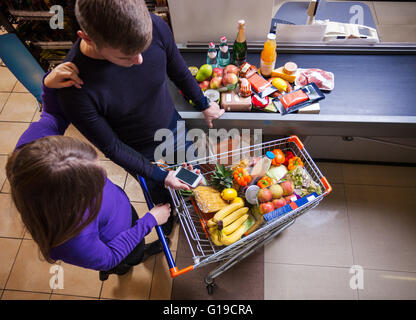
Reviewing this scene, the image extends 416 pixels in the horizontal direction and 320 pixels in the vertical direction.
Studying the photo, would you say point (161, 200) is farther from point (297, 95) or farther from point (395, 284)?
point (395, 284)

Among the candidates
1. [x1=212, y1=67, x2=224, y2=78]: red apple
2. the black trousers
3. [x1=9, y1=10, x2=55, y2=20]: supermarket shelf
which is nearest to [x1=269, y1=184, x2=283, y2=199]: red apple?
[x1=212, y1=67, x2=224, y2=78]: red apple

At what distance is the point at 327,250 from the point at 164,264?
1.37 meters

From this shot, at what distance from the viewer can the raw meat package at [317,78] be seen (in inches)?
69.9

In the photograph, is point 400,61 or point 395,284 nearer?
point 400,61

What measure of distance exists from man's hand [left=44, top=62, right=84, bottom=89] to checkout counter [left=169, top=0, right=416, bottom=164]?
78cm

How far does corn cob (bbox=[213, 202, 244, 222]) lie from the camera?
1420 millimetres

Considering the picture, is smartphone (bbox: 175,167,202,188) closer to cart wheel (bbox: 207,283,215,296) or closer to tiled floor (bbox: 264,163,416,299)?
cart wheel (bbox: 207,283,215,296)

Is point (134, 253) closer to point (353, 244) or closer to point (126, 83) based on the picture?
point (126, 83)

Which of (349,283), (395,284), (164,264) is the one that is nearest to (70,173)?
(164,264)

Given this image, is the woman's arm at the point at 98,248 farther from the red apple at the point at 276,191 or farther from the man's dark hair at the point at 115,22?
the man's dark hair at the point at 115,22

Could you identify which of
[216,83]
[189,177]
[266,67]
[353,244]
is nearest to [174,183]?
[189,177]

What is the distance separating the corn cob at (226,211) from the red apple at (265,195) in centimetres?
12

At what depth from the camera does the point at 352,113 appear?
1.71 m

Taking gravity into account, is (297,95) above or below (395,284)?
above
